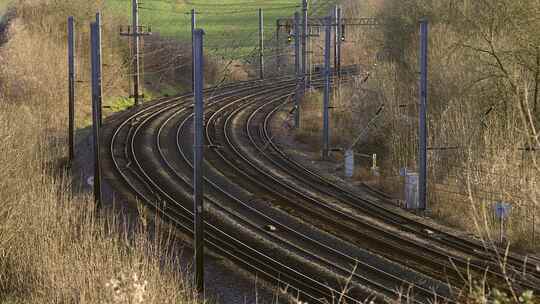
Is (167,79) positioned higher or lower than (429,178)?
higher

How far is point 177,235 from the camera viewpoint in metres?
16.9

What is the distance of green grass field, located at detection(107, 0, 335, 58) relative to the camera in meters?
58.4

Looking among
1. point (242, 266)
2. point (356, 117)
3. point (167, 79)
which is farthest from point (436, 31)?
point (167, 79)

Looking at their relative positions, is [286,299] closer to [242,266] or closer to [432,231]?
[242,266]

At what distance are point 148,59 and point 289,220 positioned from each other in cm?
3106

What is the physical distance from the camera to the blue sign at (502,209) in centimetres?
1594

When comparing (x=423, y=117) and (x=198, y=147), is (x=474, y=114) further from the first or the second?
(x=198, y=147)

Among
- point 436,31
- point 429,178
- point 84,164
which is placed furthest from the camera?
point 436,31

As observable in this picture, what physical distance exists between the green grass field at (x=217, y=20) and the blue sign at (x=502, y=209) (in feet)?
134

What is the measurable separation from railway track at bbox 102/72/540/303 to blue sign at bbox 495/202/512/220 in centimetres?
120

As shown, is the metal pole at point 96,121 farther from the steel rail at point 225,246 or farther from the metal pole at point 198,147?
the metal pole at point 198,147

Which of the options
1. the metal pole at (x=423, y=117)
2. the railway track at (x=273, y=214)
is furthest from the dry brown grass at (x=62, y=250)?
the metal pole at (x=423, y=117)

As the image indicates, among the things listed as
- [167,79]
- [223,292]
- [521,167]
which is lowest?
[223,292]

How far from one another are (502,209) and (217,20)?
2175 inches
